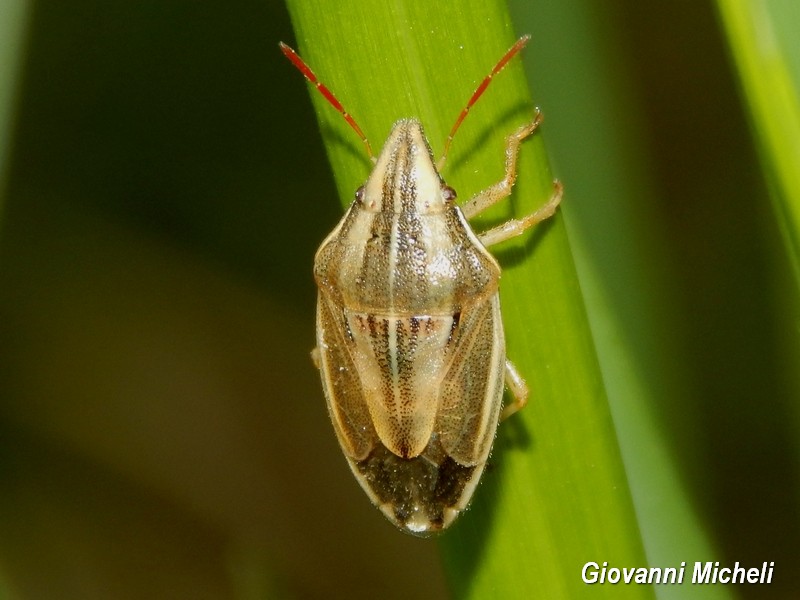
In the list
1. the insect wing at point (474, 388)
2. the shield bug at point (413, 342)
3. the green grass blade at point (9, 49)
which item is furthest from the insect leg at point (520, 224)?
the green grass blade at point (9, 49)

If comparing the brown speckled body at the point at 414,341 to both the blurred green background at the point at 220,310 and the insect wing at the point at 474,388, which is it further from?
the blurred green background at the point at 220,310

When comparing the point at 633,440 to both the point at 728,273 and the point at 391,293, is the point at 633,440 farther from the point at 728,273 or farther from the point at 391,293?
the point at 728,273

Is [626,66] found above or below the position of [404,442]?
above

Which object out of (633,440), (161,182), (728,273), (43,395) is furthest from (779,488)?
(43,395)

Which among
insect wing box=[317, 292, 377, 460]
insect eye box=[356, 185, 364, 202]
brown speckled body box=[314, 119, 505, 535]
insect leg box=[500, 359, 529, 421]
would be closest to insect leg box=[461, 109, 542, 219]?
brown speckled body box=[314, 119, 505, 535]

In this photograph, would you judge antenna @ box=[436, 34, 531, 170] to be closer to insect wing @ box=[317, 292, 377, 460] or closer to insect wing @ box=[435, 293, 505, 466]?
insect wing @ box=[435, 293, 505, 466]
